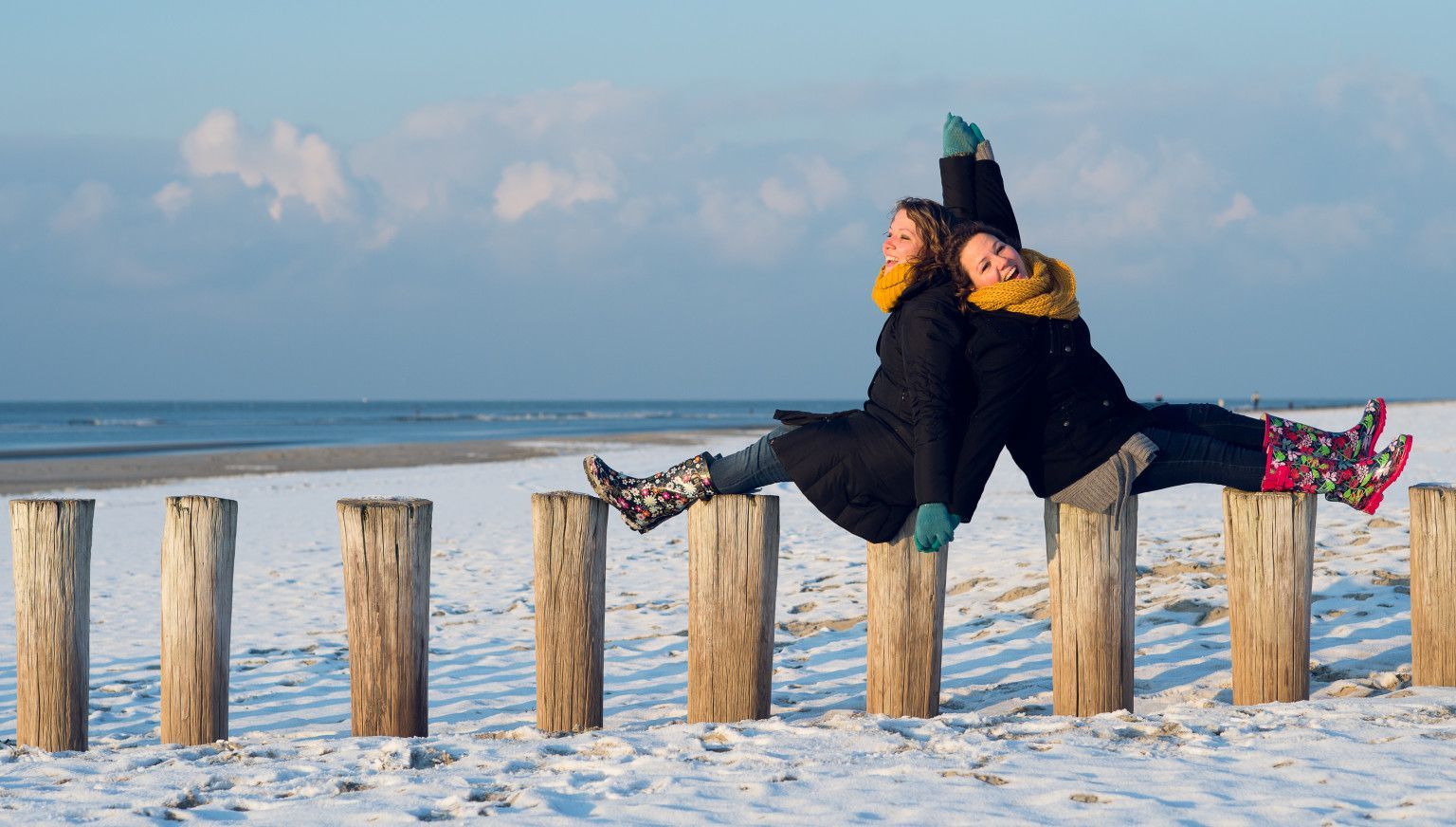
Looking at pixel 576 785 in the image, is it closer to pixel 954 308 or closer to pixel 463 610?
pixel 954 308

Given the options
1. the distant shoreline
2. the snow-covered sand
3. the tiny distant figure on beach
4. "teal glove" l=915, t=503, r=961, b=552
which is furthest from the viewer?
the distant shoreline

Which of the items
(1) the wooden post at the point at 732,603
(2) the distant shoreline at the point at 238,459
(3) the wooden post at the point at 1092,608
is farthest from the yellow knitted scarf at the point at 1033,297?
(2) the distant shoreline at the point at 238,459

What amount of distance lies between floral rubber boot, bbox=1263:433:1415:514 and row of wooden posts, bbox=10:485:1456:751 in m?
0.14

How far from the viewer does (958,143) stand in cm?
463

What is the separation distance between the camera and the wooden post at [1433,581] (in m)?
4.12

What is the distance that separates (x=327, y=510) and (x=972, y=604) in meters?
7.80

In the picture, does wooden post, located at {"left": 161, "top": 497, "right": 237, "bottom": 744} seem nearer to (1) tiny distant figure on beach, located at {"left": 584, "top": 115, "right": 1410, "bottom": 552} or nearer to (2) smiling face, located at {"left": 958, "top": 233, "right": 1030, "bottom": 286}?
(1) tiny distant figure on beach, located at {"left": 584, "top": 115, "right": 1410, "bottom": 552}

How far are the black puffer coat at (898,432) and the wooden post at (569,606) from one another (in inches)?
27.5

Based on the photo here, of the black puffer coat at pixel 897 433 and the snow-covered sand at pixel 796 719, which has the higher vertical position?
the black puffer coat at pixel 897 433

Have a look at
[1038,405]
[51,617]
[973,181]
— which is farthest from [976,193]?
[51,617]

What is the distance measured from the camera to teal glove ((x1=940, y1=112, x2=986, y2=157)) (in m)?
4.63

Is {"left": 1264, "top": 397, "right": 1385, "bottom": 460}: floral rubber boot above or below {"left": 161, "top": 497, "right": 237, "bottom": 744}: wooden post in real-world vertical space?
above

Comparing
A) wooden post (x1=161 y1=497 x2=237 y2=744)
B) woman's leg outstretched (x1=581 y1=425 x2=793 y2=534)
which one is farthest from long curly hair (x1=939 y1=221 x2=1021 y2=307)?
wooden post (x1=161 y1=497 x2=237 y2=744)

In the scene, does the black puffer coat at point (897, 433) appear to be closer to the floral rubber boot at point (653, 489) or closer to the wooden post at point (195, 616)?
the floral rubber boot at point (653, 489)
